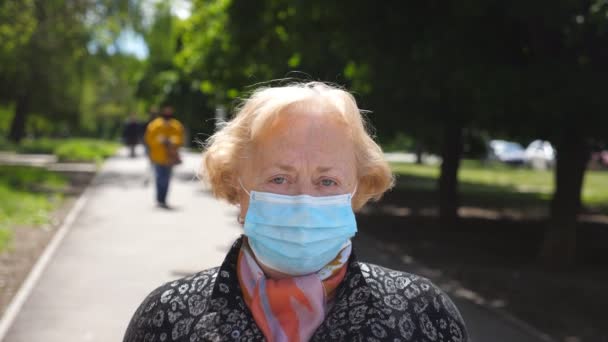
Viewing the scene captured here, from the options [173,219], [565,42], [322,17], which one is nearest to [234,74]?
[173,219]

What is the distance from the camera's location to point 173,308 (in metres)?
2.24

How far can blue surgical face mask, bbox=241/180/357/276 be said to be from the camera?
2281mm

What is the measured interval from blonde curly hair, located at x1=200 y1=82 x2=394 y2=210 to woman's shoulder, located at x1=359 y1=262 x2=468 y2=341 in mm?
303

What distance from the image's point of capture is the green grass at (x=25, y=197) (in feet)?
44.3

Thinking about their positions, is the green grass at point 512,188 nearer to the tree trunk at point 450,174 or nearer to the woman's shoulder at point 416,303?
the tree trunk at point 450,174

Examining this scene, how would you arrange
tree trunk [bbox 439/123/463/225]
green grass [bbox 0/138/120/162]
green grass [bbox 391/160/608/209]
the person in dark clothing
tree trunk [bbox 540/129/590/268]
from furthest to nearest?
the person in dark clothing
green grass [bbox 0/138/120/162]
green grass [bbox 391/160/608/209]
tree trunk [bbox 439/123/463/225]
tree trunk [bbox 540/129/590/268]

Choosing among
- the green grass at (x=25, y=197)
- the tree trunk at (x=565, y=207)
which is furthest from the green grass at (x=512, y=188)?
the tree trunk at (x=565, y=207)

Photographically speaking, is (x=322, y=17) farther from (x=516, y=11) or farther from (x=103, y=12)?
(x=103, y=12)

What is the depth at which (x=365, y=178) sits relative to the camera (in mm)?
2484

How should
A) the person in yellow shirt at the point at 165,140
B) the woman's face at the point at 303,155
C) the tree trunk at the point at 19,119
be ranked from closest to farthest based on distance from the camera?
the woman's face at the point at 303,155, the person in yellow shirt at the point at 165,140, the tree trunk at the point at 19,119

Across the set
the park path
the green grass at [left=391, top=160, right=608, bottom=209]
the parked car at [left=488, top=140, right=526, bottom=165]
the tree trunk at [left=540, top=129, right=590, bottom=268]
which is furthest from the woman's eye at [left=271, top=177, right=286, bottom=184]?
the parked car at [left=488, top=140, right=526, bottom=165]

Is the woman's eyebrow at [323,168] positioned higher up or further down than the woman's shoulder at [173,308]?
higher up

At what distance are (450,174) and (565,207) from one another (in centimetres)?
484

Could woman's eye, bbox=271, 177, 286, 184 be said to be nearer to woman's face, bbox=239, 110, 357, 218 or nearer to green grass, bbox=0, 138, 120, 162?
woman's face, bbox=239, 110, 357, 218
